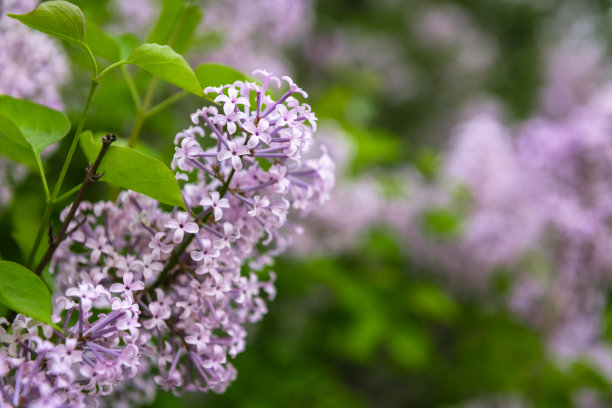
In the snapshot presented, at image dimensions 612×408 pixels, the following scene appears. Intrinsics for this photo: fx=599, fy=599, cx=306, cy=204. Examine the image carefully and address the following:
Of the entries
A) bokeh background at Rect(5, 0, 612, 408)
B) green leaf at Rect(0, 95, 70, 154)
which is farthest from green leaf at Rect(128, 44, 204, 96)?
bokeh background at Rect(5, 0, 612, 408)

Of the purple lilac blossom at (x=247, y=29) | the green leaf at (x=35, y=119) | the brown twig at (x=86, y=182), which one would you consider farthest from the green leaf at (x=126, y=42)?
the purple lilac blossom at (x=247, y=29)

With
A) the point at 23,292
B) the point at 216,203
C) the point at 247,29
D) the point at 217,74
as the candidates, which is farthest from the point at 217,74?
the point at 247,29

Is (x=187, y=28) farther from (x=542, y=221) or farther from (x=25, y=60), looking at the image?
(x=542, y=221)

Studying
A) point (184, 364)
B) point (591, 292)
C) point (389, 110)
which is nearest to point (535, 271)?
point (591, 292)

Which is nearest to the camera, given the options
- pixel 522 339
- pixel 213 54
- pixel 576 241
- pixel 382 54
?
pixel 576 241

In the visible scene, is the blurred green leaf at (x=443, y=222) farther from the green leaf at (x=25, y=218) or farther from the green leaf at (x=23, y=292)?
the green leaf at (x=23, y=292)

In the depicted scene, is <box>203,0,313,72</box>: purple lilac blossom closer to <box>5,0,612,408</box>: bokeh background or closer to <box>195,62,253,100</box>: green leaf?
<box>5,0,612,408</box>: bokeh background

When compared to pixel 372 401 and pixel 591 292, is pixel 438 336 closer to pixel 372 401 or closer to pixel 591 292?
pixel 372 401
